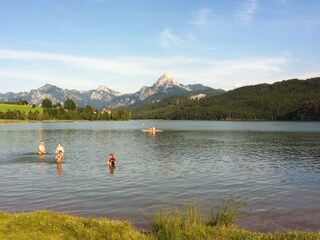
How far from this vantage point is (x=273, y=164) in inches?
2298

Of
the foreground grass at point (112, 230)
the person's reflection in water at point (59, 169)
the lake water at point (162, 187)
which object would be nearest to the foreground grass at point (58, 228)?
the foreground grass at point (112, 230)

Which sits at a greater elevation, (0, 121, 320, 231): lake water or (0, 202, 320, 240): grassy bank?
(0, 202, 320, 240): grassy bank

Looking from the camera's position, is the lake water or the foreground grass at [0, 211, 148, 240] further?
the lake water

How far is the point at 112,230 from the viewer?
61.1 ft

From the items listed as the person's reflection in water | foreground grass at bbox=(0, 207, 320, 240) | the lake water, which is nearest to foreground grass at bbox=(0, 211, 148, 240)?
foreground grass at bbox=(0, 207, 320, 240)

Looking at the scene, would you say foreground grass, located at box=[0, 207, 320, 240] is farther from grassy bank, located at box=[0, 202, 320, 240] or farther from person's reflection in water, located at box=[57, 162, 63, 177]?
person's reflection in water, located at box=[57, 162, 63, 177]

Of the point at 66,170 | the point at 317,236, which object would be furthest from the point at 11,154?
the point at 317,236

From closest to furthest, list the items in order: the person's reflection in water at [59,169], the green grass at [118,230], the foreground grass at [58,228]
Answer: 1. the green grass at [118,230]
2. the foreground grass at [58,228]
3. the person's reflection in water at [59,169]

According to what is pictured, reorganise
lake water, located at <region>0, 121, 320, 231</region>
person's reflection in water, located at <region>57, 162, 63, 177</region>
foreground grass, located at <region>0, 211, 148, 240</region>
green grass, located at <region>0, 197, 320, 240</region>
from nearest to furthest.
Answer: green grass, located at <region>0, 197, 320, 240</region>
foreground grass, located at <region>0, 211, 148, 240</region>
lake water, located at <region>0, 121, 320, 231</region>
person's reflection in water, located at <region>57, 162, 63, 177</region>

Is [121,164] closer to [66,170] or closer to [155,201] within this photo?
[66,170]

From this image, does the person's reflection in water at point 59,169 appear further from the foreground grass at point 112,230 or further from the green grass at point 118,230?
the foreground grass at point 112,230

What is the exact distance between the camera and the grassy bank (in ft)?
57.0

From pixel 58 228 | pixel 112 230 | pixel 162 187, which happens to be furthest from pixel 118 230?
pixel 162 187

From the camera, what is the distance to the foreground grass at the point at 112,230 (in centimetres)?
1734
